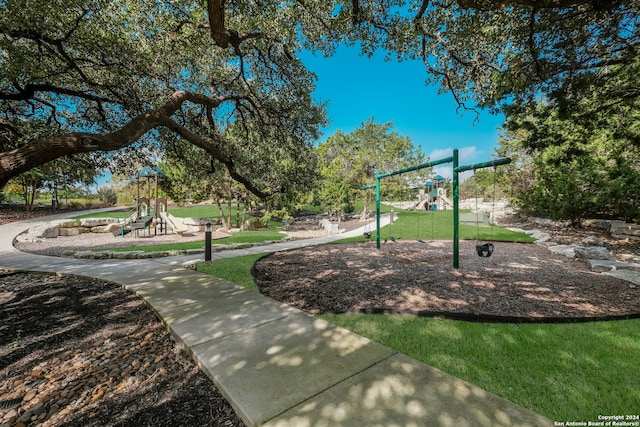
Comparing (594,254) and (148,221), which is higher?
(148,221)

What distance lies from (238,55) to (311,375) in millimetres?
6757

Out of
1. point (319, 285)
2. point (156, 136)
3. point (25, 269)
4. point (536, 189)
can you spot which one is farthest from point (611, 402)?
point (536, 189)

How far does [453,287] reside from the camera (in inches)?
173

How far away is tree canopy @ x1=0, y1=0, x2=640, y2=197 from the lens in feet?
14.8

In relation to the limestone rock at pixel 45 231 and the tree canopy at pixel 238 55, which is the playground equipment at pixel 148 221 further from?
the tree canopy at pixel 238 55

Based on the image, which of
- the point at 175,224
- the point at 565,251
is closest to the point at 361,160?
the point at 175,224

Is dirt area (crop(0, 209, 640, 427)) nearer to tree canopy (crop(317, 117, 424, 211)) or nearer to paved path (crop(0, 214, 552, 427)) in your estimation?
paved path (crop(0, 214, 552, 427))

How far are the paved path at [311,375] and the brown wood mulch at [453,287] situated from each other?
0.84 meters

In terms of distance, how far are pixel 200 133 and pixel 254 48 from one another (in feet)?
9.07

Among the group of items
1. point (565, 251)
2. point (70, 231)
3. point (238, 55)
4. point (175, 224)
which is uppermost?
point (238, 55)

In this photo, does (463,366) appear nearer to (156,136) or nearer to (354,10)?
(354,10)

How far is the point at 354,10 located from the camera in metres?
4.62

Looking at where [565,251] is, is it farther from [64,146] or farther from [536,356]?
[64,146]

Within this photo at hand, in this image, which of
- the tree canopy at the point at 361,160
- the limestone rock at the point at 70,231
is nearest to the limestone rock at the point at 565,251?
the tree canopy at the point at 361,160
